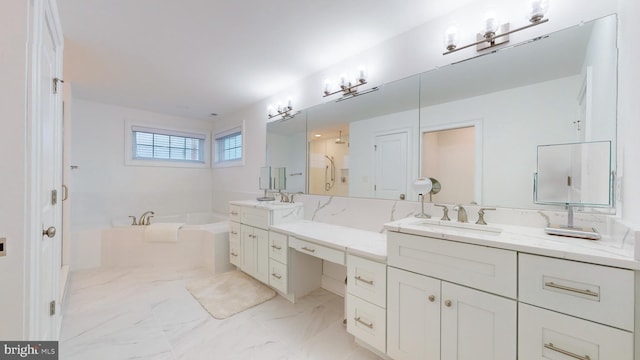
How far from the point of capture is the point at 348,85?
2.32 m

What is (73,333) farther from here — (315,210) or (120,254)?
(315,210)

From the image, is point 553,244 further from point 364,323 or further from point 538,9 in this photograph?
point 538,9

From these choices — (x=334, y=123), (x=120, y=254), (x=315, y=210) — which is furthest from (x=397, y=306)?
(x=120, y=254)

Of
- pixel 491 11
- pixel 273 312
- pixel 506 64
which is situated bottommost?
pixel 273 312

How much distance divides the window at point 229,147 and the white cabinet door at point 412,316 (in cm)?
318

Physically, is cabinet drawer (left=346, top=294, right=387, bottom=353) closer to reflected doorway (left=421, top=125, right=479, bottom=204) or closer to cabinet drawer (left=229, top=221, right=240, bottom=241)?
reflected doorway (left=421, top=125, right=479, bottom=204)

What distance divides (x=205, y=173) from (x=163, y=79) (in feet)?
7.04

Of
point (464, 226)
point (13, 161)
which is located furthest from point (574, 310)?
point (13, 161)

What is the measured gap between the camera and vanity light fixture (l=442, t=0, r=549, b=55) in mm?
1362

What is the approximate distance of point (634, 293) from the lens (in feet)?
2.79

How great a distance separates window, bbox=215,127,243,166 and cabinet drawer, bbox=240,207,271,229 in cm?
137

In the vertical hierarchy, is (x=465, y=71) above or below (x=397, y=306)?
above

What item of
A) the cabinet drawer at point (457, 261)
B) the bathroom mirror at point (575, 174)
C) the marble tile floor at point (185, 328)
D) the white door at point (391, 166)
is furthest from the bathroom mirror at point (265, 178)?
the bathroom mirror at point (575, 174)

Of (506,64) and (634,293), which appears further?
(506,64)
